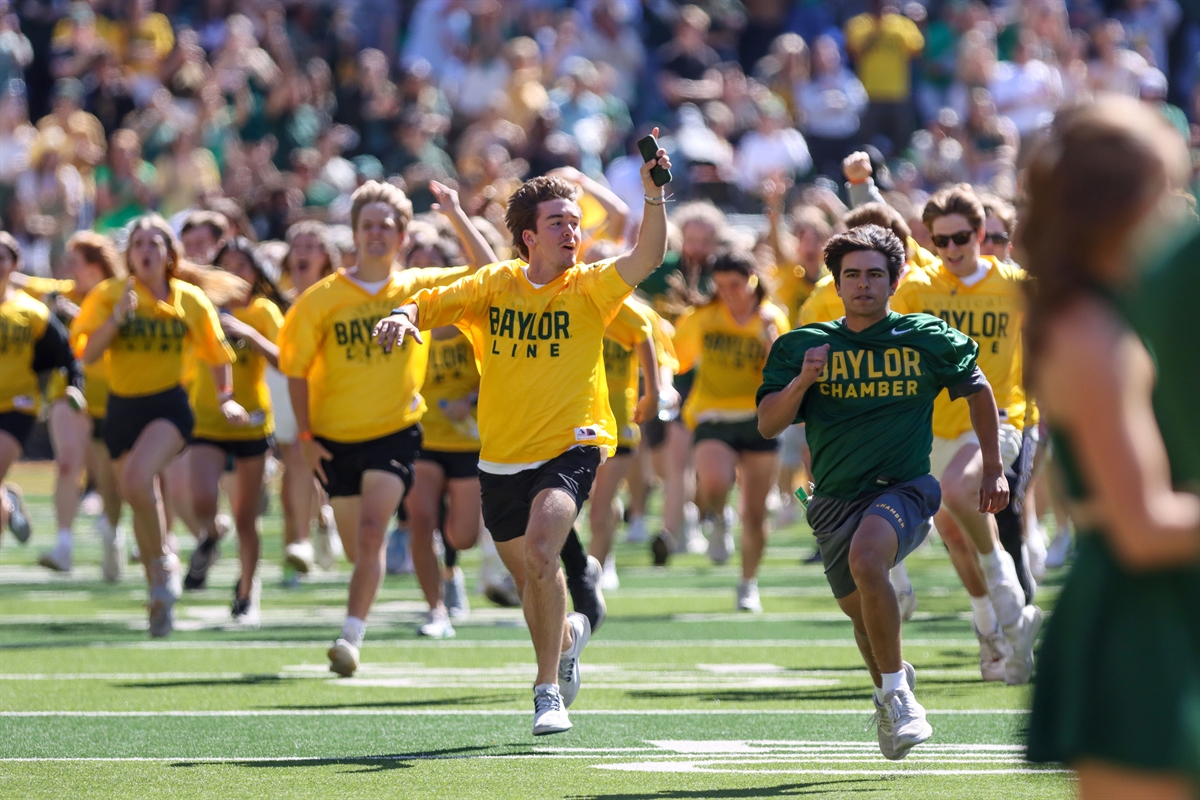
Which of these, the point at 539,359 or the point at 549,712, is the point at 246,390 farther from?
the point at 549,712

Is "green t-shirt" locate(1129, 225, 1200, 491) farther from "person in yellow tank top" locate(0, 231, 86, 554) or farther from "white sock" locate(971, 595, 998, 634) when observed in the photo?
"person in yellow tank top" locate(0, 231, 86, 554)

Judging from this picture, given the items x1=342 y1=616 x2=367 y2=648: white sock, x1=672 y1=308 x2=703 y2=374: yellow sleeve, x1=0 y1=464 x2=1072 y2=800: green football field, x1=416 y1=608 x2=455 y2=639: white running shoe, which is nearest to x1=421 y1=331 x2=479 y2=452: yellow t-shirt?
x1=416 y1=608 x2=455 y2=639: white running shoe

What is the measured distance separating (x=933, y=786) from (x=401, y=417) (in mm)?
4164

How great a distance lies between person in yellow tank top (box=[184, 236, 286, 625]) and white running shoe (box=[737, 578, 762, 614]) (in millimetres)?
3122

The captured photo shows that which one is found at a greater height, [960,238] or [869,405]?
[960,238]

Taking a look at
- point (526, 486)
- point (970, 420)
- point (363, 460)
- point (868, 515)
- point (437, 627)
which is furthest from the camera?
point (437, 627)

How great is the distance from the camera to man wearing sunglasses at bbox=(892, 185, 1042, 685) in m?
9.16

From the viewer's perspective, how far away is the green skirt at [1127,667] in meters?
3.47

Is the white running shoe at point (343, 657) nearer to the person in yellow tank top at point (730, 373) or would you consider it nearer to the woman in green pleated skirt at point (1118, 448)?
the person in yellow tank top at point (730, 373)

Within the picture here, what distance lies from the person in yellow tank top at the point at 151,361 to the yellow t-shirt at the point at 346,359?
4.67ft

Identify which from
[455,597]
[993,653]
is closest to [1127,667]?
[993,653]

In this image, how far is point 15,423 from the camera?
43.2 feet

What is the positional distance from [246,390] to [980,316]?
19.2ft

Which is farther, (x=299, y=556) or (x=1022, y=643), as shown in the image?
(x=299, y=556)
